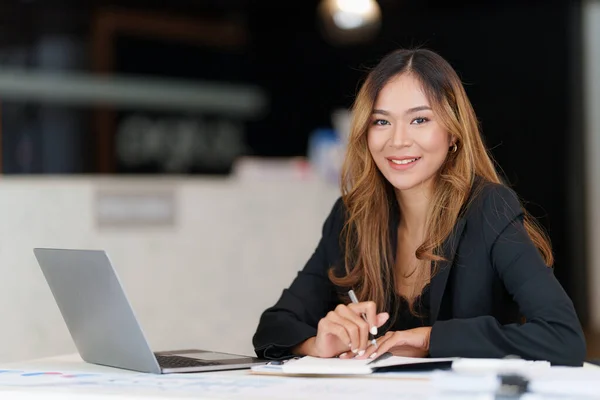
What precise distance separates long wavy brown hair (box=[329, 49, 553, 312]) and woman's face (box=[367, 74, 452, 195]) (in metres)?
0.02

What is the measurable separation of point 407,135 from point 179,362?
0.67 metres

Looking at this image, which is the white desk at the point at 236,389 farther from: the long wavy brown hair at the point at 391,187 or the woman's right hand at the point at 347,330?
the long wavy brown hair at the point at 391,187

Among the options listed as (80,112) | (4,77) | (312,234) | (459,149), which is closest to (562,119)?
(312,234)

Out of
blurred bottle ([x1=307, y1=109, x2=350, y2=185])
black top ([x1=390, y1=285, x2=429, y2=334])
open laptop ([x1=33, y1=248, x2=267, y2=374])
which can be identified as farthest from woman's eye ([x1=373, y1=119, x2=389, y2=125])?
blurred bottle ([x1=307, y1=109, x2=350, y2=185])

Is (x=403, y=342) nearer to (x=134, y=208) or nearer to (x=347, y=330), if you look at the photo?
(x=347, y=330)

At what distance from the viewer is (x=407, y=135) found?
2.07 m

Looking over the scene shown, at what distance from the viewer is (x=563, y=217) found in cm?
637

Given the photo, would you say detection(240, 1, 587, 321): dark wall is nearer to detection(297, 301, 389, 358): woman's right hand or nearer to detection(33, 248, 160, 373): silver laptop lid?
detection(297, 301, 389, 358): woman's right hand

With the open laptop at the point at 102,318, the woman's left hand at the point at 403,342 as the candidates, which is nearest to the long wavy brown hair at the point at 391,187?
the woman's left hand at the point at 403,342

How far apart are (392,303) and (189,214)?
1.99 m

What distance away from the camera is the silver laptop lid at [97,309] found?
5.42ft

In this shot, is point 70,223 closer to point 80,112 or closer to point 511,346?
point 511,346

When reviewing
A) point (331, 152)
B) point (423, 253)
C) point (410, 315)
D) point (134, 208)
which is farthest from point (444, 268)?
point (331, 152)

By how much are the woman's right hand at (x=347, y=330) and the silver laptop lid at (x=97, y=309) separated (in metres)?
0.35
